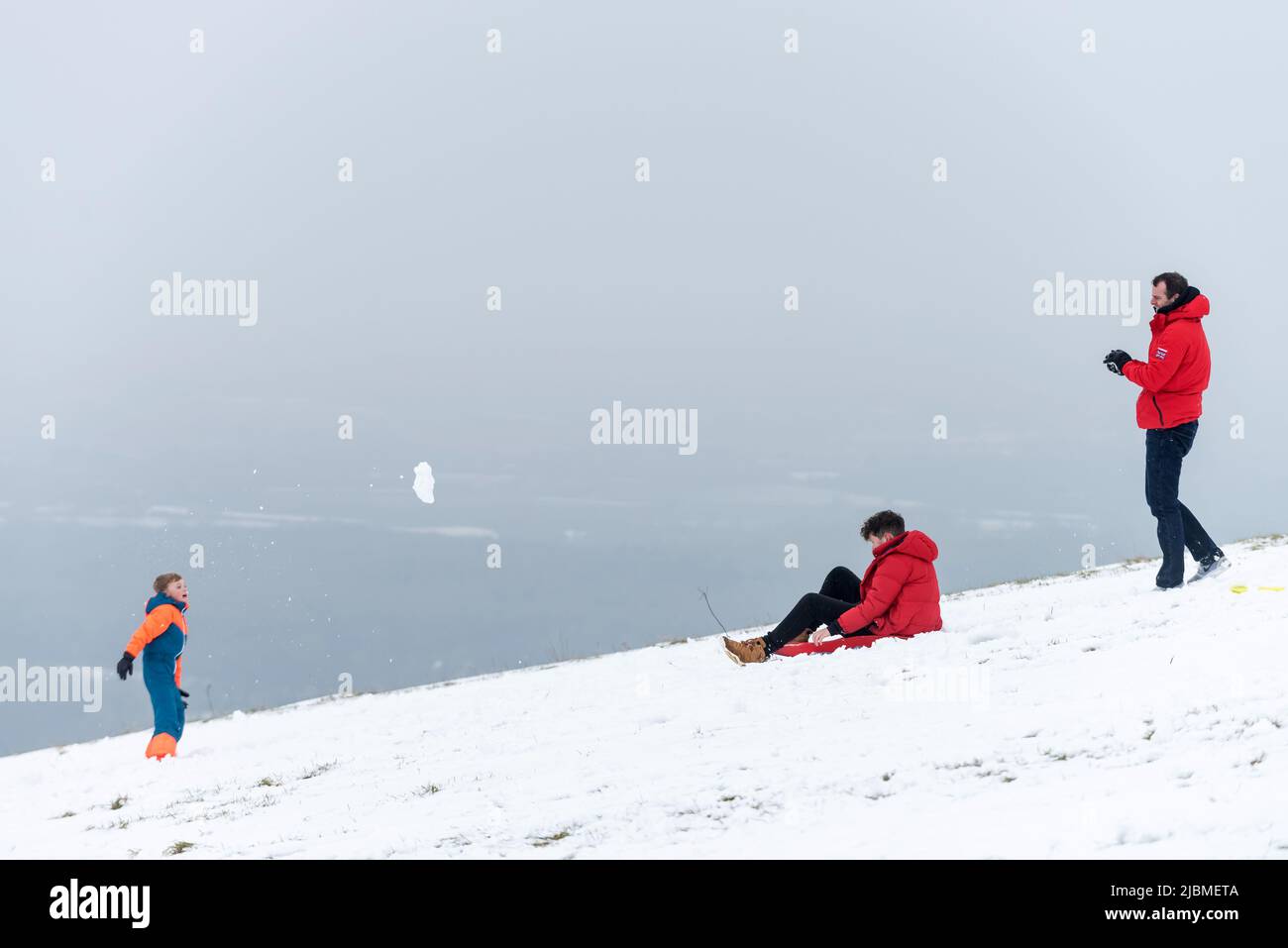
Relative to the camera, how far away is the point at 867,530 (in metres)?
10.3

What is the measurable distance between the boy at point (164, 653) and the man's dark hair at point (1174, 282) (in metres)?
12.0

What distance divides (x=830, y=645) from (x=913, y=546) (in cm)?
138

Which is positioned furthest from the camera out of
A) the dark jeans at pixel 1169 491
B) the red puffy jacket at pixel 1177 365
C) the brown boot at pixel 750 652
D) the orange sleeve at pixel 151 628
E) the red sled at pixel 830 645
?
the orange sleeve at pixel 151 628

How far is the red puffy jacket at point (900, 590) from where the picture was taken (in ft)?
32.7

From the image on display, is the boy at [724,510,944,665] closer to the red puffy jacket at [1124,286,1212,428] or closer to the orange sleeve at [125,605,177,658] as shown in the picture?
the red puffy jacket at [1124,286,1212,428]

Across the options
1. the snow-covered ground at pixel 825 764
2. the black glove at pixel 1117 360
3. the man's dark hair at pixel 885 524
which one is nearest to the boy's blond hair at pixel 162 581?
the snow-covered ground at pixel 825 764

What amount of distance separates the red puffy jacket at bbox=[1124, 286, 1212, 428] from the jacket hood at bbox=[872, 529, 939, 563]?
2641 millimetres

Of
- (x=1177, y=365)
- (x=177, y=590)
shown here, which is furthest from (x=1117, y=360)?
(x=177, y=590)

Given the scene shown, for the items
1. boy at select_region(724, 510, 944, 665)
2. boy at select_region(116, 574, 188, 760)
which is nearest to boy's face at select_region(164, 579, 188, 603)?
boy at select_region(116, 574, 188, 760)

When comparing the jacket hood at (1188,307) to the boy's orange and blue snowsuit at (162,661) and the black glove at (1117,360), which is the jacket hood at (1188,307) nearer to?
the black glove at (1117,360)
